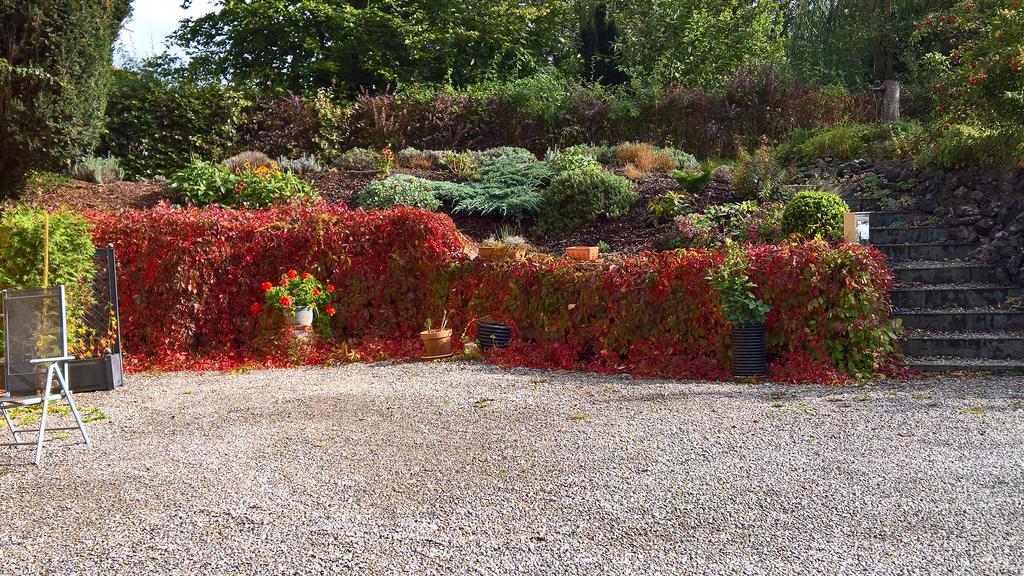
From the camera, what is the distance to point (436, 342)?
8.02 m

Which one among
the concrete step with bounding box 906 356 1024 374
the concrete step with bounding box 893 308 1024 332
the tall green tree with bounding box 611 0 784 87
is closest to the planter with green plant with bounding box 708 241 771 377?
the concrete step with bounding box 906 356 1024 374

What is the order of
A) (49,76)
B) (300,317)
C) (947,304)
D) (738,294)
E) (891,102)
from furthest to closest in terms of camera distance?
(891,102) < (49,76) < (300,317) < (947,304) < (738,294)

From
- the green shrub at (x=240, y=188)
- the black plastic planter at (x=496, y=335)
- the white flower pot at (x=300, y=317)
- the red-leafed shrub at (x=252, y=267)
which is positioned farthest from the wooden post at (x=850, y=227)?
the green shrub at (x=240, y=188)

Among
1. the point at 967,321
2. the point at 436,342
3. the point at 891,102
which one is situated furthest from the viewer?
the point at 891,102

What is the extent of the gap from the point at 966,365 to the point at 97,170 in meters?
11.2

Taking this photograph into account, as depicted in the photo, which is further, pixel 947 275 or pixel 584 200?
pixel 584 200

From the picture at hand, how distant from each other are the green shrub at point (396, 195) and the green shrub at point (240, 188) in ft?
2.24

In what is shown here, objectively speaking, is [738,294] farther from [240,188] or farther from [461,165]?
[461,165]

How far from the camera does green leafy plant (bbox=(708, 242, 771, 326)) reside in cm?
667

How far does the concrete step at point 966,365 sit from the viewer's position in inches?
261

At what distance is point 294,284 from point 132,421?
274 cm

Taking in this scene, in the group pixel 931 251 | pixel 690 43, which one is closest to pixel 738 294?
pixel 931 251

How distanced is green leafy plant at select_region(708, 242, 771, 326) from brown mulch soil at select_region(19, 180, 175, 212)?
740 centimetres

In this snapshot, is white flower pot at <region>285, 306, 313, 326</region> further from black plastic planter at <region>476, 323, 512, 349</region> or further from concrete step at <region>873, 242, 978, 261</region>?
concrete step at <region>873, 242, 978, 261</region>
